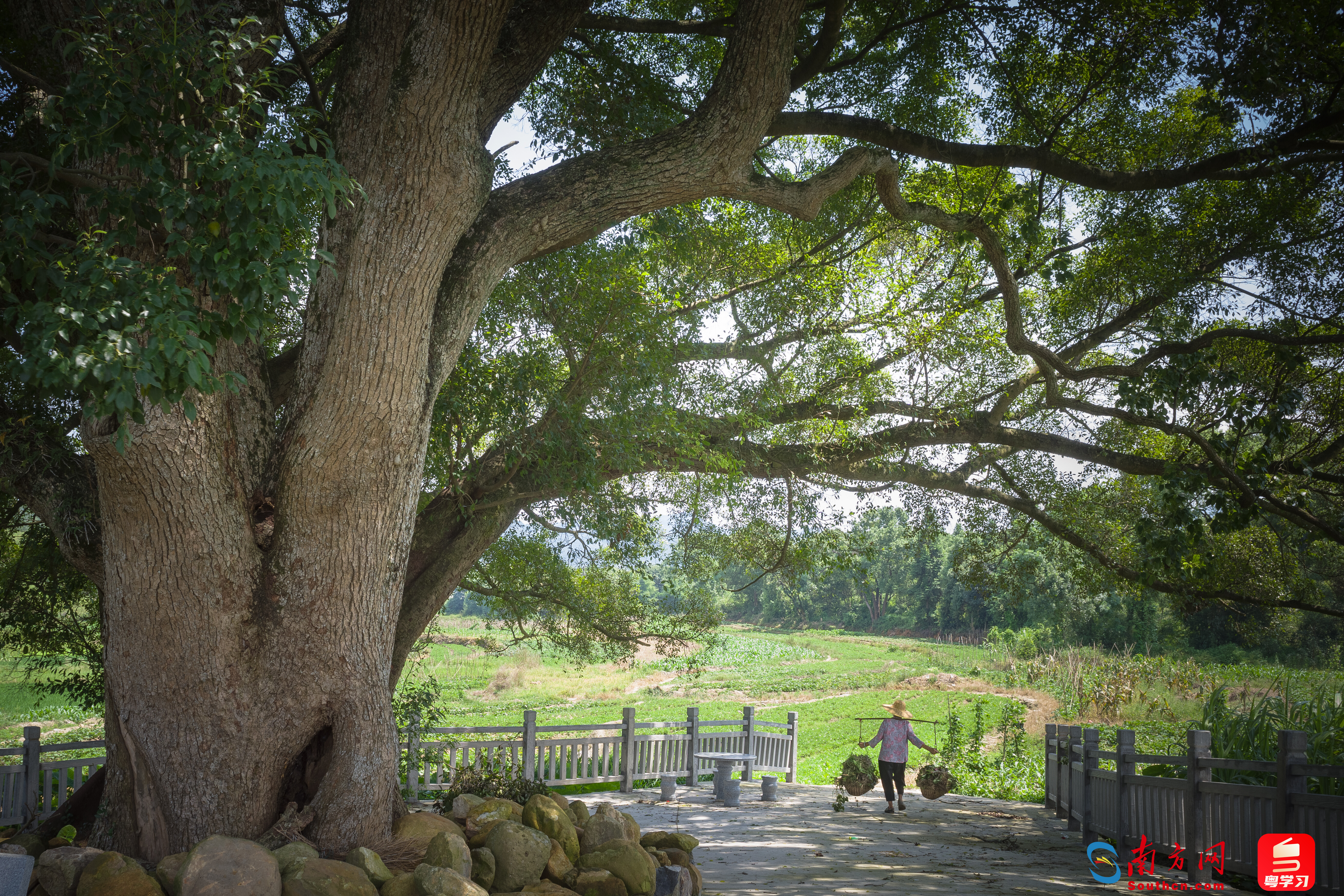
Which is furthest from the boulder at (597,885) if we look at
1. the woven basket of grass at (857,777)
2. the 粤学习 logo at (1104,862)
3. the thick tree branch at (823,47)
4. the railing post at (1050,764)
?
the railing post at (1050,764)

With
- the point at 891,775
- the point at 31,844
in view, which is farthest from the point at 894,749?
the point at 31,844

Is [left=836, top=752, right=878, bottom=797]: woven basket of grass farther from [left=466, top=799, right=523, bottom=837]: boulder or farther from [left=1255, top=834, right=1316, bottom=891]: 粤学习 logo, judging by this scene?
[left=466, top=799, right=523, bottom=837]: boulder

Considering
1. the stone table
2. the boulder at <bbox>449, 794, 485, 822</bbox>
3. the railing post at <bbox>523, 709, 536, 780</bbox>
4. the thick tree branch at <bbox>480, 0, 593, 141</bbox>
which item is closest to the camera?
the boulder at <bbox>449, 794, 485, 822</bbox>

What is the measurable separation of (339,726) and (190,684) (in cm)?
80

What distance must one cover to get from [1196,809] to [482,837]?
17.5ft

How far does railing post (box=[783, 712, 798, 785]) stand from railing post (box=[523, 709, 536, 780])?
5.05m

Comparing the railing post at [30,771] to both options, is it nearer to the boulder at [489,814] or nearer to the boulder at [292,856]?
the boulder at [489,814]

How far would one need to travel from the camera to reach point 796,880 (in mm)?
6203

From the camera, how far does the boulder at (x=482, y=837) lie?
498cm

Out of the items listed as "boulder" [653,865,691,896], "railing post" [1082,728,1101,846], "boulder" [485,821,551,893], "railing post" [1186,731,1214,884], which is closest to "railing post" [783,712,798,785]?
"railing post" [1082,728,1101,846]

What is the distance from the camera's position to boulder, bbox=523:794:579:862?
209 inches

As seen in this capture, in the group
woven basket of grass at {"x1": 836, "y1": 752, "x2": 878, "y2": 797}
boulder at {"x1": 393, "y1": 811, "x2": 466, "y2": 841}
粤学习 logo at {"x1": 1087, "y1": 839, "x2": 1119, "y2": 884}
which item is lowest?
woven basket of grass at {"x1": 836, "y1": 752, "x2": 878, "y2": 797}

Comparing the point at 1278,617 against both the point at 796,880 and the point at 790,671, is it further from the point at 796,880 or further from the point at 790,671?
the point at 790,671

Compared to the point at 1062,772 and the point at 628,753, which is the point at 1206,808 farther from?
the point at 628,753
